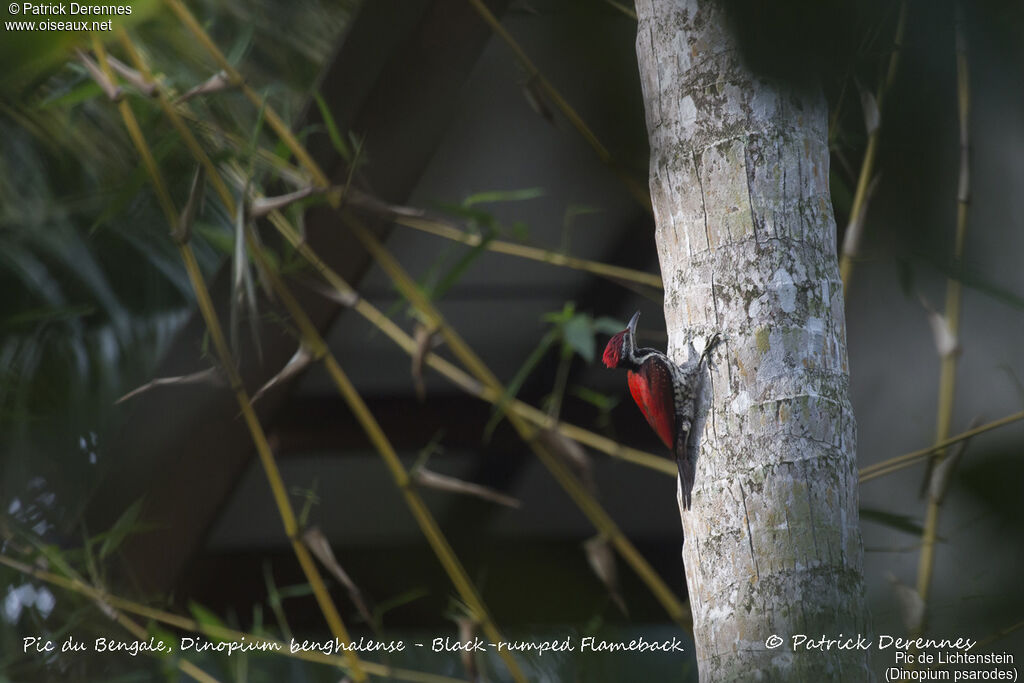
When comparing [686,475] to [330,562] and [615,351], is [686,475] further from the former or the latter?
[330,562]

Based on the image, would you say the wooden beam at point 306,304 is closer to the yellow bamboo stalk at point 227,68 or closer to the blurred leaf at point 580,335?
the yellow bamboo stalk at point 227,68

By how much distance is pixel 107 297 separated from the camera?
144 centimetres

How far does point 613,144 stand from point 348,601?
1.23 m

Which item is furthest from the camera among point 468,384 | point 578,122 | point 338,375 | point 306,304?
point 306,304

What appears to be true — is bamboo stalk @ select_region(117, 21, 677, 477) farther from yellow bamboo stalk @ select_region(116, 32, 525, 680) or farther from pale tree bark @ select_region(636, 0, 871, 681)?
pale tree bark @ select_region(636, 0, 871, 681)

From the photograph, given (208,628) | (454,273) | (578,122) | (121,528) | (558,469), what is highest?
(578,122)

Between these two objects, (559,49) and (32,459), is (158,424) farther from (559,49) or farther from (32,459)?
(559,49)

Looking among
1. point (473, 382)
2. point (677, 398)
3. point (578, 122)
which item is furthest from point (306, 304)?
point (677, 398)

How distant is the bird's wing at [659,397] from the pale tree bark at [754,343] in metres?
0.02

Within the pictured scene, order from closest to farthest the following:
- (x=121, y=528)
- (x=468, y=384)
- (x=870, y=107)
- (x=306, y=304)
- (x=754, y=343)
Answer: (x=870, y=107)
(x=754, y=343)
(x=468, y=384)
(x=121, y=528)
(x=306, y=304)

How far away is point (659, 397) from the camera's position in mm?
668

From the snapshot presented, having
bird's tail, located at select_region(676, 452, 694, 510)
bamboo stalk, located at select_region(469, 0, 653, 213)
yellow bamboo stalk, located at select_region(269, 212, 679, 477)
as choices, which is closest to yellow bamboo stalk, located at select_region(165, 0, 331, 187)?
yellow bamboo stalk, located at select_region(269, 212, 679, 477)

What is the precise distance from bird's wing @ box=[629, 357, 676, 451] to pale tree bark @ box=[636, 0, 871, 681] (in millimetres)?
23

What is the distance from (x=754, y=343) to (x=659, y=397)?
10cm
